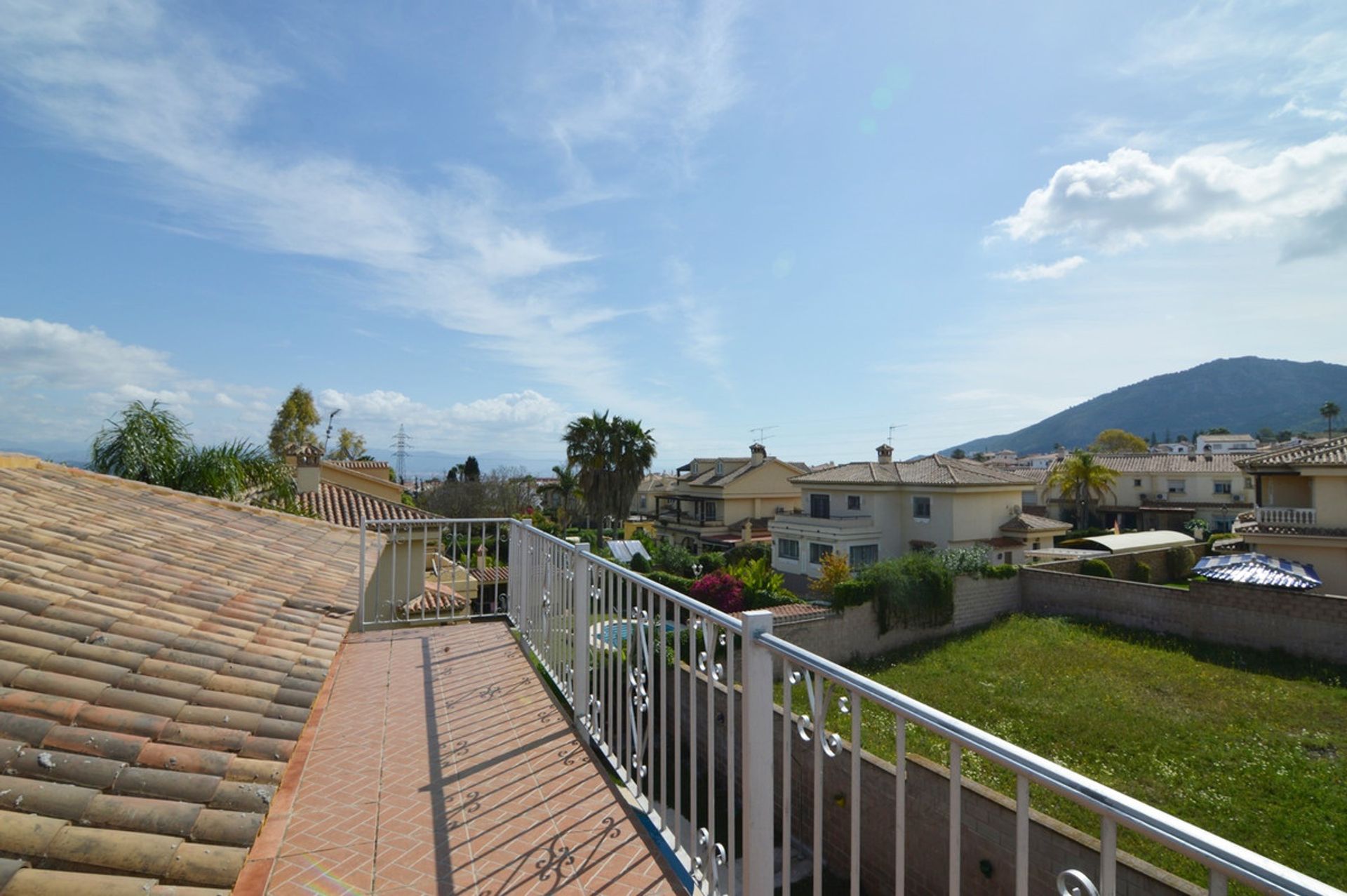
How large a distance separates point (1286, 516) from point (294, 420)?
49.7m

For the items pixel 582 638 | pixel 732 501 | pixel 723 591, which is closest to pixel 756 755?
pixel 582 638

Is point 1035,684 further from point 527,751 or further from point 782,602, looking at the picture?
point 527,751

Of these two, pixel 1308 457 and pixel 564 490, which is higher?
pixel 1308 457

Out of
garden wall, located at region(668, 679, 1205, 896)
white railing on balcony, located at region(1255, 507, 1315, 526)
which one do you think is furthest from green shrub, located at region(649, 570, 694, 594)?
white railing on balcony, located at region(1255, 507, 1315, 526)

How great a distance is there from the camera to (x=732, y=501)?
41.8 m

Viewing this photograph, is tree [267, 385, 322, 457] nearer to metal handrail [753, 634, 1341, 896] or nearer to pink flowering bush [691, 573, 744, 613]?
pink flowering bush [691, 573, 744, 613]

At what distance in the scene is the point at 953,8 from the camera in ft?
24.1

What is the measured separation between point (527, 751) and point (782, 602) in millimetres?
17630

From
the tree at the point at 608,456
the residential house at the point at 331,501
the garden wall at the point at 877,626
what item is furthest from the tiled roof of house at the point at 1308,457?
the tree at the point at 608,456

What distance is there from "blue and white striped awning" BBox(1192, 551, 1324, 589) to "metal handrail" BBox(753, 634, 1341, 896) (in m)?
21.2

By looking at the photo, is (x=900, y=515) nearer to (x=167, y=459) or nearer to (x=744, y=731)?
(x=167, y=459)

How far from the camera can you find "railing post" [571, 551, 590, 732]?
12.0 ft

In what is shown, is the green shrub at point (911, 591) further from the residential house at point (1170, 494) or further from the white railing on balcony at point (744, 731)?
the residential house at point (1170, 494)

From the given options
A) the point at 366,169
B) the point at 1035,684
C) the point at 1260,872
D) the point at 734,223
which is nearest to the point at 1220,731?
the point at 1035,684
